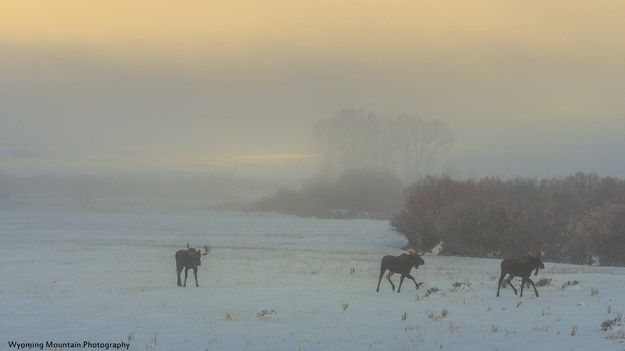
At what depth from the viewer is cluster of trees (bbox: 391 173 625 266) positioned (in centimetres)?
5550

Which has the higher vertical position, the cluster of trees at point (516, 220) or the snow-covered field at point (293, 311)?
the cluster of trees at point (516, 220)

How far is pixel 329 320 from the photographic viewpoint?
63.2 feet

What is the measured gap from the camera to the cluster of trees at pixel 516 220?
2185 inches

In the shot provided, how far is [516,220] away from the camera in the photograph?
5566 centimetres

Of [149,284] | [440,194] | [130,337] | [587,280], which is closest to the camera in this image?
[130,337]

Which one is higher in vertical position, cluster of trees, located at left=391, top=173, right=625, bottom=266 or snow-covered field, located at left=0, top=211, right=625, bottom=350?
cluster of trees, located at left=391, top=173, right=625, bottom=266

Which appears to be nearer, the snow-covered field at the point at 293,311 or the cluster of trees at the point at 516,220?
the snow-covered field at the point at 293,311

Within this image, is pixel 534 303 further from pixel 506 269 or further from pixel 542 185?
pixel 542 185

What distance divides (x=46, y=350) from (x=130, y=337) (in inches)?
72.1

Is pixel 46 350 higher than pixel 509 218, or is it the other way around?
pixel 509 218

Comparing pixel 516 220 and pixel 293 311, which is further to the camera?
pixel 516 220

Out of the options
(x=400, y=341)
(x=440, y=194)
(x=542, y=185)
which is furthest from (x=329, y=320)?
(x=542, y=185)

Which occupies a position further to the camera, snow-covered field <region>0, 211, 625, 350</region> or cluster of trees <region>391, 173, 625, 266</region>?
cluster of trees <region>391, 173, 625, 266</region>

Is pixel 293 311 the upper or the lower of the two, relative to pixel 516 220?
lower
